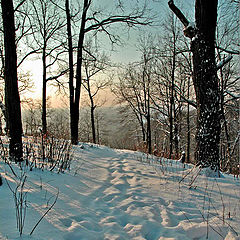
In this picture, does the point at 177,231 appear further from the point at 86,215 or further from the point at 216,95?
the point at 216,95

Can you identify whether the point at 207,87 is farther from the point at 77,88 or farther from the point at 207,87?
the point at 77,88

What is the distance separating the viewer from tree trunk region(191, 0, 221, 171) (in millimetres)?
3904

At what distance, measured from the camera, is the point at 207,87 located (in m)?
3.93

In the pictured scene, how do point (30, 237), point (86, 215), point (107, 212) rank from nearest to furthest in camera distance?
1. point (30, 237)
2. point (86, 215)
3. point (107, 212)

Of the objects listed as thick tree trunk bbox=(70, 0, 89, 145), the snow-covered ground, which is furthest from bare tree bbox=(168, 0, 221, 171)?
thick tree trunk bbox=(70, 0, 89, 145)

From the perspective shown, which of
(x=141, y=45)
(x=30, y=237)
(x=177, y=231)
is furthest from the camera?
(x=141, y=45)

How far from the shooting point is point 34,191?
258 centimetres

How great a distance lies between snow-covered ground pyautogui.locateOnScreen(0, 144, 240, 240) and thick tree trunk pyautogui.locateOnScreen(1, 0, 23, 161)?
0.62 metres

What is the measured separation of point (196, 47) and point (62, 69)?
10.4m

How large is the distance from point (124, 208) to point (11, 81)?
3930 mm

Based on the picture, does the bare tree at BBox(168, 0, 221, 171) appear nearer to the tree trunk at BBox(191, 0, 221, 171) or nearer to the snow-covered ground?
the tree trunk at BBox(191, 0, 221, 171)

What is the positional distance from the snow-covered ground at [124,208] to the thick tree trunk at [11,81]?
2.04 ft

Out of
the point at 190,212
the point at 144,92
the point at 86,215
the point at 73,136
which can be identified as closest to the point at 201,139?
the point at 190,212

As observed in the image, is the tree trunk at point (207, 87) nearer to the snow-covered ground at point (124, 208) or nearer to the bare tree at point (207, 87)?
the bare tree at point (207, 87)
